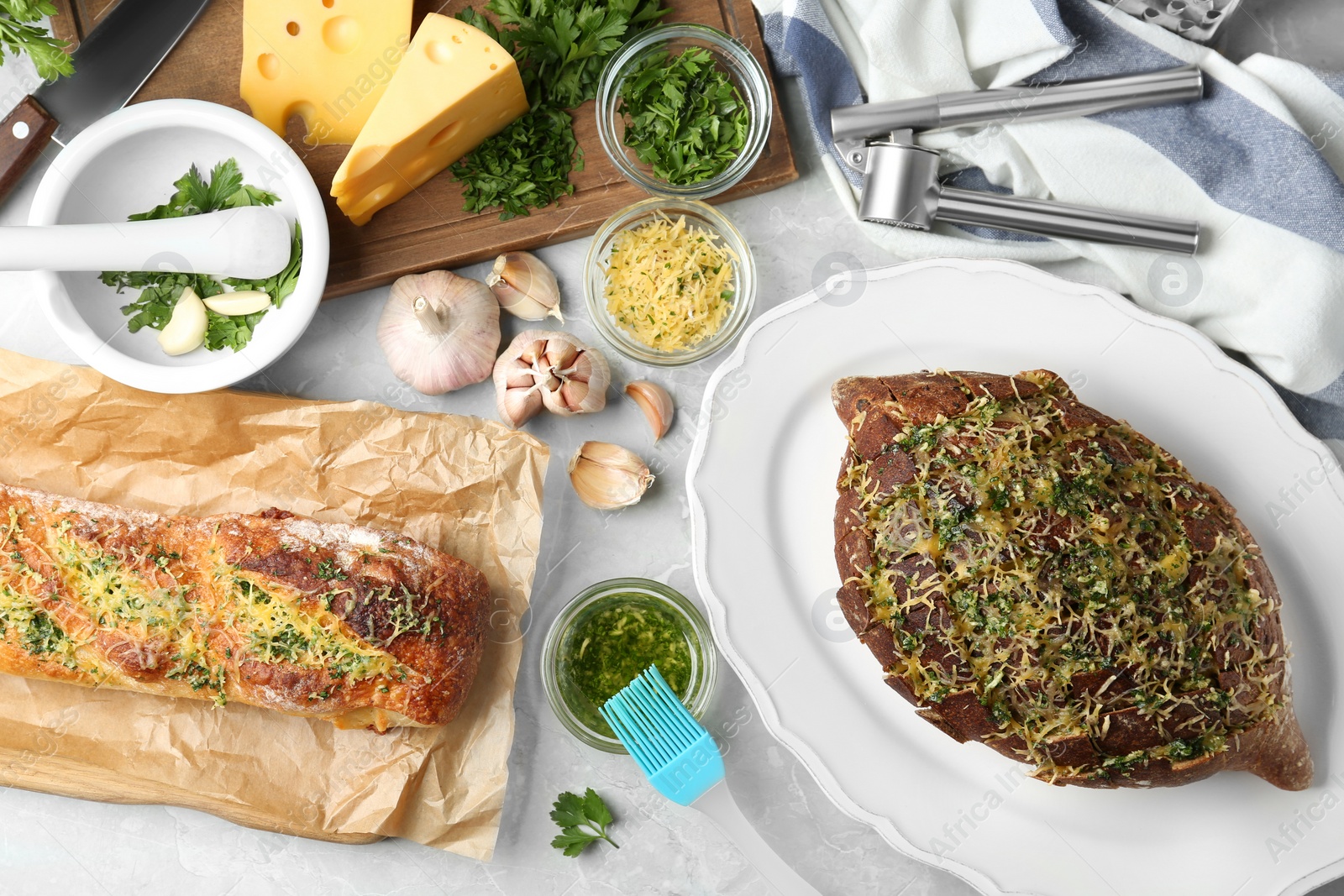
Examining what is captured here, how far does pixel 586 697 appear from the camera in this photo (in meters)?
2.56

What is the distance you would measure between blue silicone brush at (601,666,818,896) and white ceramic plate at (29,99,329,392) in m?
1.37

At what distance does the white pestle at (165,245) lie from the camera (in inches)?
88.0

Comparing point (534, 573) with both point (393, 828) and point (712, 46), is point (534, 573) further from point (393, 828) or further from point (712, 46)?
point (712, 46)

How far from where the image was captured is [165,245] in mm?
2330

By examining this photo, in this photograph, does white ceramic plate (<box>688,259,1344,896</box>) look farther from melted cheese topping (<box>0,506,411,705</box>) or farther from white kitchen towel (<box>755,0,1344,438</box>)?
melted cheese topping (<box>0,506,411,705</box>)

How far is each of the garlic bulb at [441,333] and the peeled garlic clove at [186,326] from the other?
1.57 ft

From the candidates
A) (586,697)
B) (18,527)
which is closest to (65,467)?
(18,527)

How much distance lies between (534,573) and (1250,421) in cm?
204

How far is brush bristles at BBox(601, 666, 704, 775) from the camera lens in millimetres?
2414

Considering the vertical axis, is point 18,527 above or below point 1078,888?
above

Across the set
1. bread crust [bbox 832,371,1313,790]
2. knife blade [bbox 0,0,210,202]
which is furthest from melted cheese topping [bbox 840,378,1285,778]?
knife blade [bbox 0,0,210,202]

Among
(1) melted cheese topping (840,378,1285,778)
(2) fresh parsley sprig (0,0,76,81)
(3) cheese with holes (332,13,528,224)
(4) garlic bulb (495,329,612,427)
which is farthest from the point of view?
(4) garlic bulb (495,329,612,427)

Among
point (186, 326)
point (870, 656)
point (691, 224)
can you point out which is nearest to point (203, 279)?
point (186, 326)

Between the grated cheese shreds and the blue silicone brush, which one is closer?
the blue silicone brush
